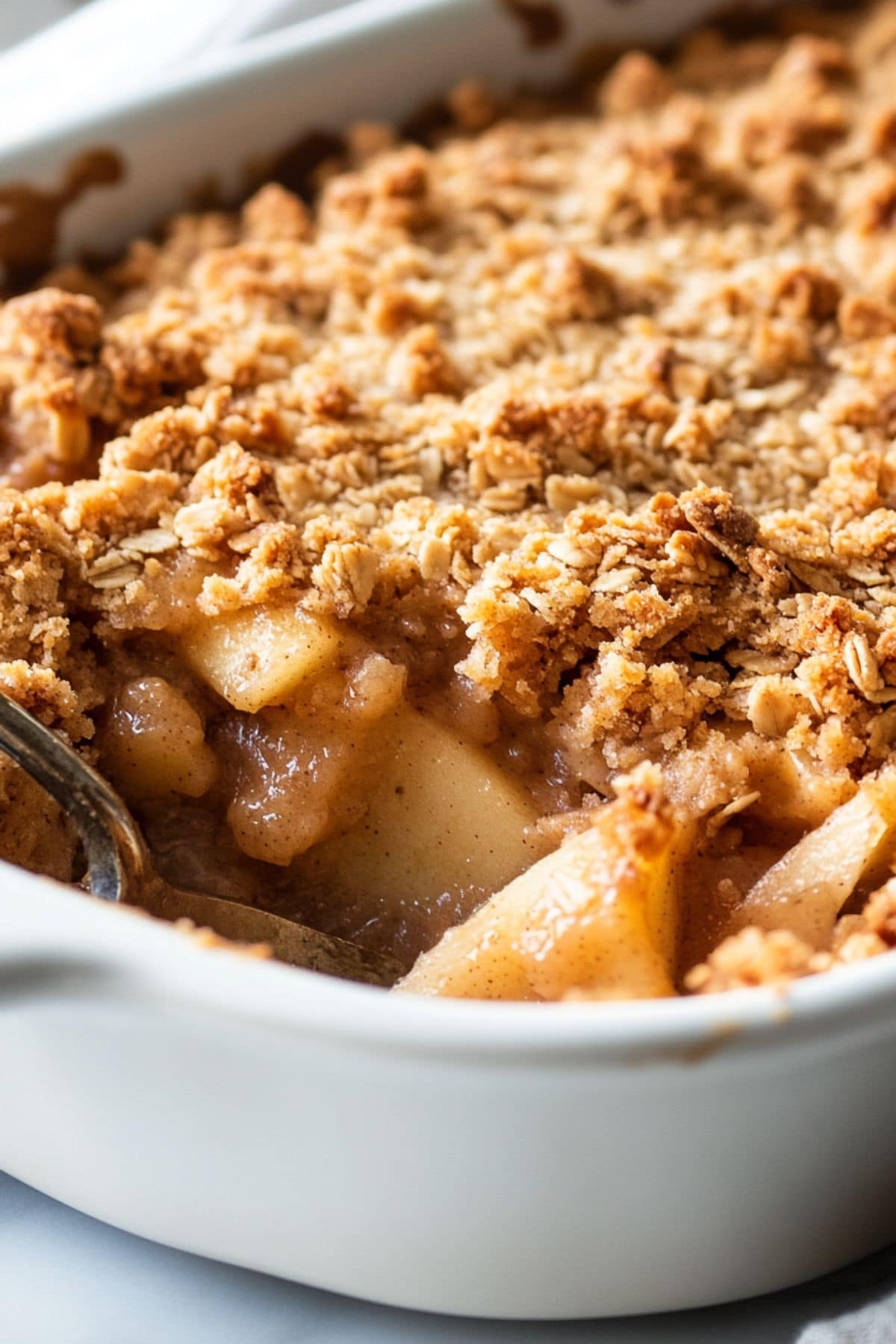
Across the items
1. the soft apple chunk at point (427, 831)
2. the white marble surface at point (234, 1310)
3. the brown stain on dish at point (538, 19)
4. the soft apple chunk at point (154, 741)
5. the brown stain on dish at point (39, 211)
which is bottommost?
the white marble surface at point (234, 1310)

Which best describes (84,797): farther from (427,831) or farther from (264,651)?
(427,831)

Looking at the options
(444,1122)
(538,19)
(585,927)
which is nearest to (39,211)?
(538,19)

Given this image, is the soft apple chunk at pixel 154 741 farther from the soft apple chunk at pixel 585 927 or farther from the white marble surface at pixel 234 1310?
the white marble surface at pixel 234 1310

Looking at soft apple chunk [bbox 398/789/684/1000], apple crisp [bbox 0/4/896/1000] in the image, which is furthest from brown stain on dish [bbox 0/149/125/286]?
soft apple chunk [bbox 398/789/684/1000]

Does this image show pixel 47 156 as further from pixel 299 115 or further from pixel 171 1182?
pixel 171 1182

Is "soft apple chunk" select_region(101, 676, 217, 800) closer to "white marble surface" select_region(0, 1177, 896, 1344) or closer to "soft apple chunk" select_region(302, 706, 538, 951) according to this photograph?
"soft apple chunk" select_region(302, 706, 538, 951)

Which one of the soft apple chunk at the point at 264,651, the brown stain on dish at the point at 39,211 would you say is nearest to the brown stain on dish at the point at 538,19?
the brown stain on dish at the point at 39,211
